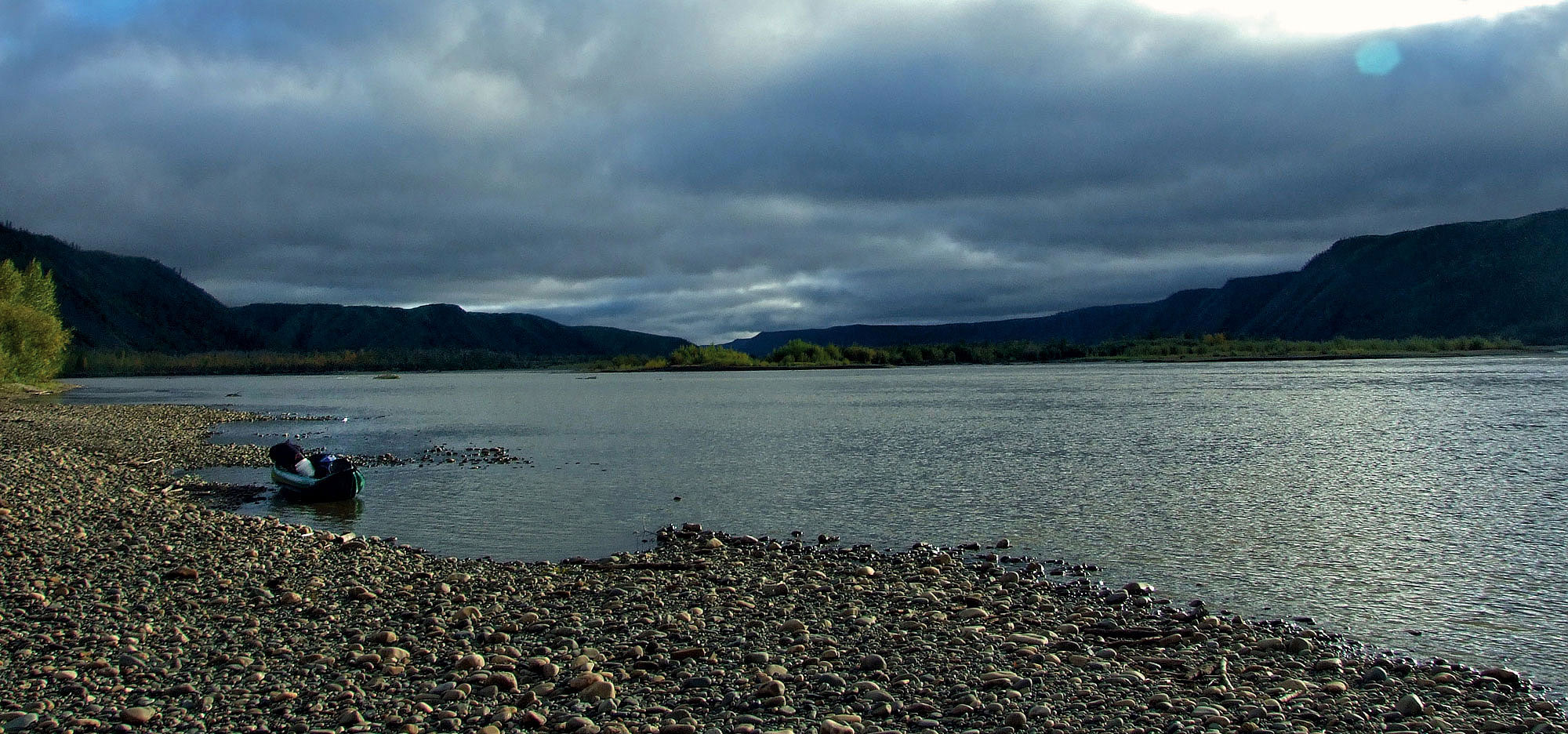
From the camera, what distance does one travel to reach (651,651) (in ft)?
34.6

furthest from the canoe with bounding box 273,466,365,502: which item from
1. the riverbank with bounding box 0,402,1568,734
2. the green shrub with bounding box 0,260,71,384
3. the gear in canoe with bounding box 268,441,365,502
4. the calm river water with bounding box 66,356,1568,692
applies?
the green shrub with bounding box 0,260,71,384

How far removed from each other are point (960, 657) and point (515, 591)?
6.62m

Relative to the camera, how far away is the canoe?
2453cm

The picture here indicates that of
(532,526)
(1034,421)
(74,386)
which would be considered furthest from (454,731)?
(74,386)

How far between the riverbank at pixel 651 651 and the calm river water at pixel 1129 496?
7.06 ft

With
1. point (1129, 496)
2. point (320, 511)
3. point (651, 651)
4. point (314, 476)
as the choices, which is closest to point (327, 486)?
point (314, 476)

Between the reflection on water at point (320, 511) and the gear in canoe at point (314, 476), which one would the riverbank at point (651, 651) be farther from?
the gear in canoe at point (314, 476)

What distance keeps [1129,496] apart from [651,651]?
1707 centimetres

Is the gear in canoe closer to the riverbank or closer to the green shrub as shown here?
the riverbank

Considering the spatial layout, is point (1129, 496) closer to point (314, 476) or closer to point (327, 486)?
point (327, 486)

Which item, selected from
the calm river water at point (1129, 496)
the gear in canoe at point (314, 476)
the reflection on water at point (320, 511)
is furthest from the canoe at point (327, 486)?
the calm river water at point (1129, 496)

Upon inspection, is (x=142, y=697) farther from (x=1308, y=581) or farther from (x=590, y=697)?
(x=1308, y=581)

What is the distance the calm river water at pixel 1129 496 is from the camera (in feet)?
47.3

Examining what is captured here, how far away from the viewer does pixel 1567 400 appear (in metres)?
58.0
